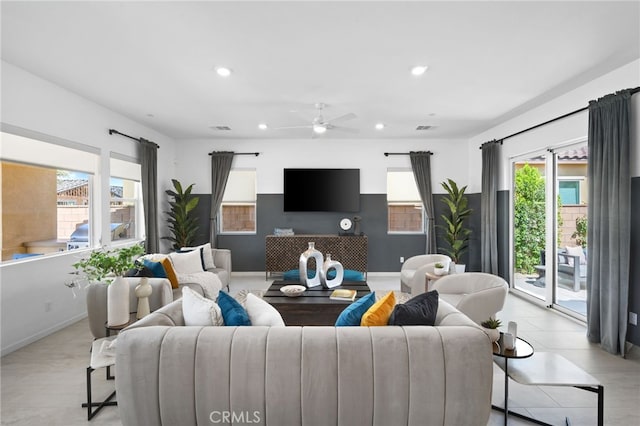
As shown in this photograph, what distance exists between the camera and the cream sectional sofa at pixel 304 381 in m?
1.58

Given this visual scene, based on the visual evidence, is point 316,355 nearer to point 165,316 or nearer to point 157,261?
point 165,316

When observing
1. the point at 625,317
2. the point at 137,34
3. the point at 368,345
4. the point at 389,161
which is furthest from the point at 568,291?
the point at 137,34

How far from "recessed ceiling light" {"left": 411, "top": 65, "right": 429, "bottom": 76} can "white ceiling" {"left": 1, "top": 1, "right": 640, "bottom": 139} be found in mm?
67

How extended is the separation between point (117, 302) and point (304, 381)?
70.0 inches

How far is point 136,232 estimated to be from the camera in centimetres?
572

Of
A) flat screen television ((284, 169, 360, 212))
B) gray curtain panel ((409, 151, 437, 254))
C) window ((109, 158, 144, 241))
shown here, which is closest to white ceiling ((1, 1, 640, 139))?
window ((109, 158, 144, 241))

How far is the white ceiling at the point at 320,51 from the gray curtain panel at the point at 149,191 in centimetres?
106

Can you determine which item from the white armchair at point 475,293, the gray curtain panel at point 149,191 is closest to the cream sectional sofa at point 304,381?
the white armchair at point 475,293

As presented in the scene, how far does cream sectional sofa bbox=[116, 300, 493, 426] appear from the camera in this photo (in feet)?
5.17

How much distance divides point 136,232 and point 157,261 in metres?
2.18

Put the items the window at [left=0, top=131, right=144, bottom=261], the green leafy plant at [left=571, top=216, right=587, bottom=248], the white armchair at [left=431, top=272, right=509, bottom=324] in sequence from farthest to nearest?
the green leafy plant at [left=571, top=216, right=587, bottom=248], the window at [left=0, top=131, right=144, bottom=261], the white armchair at [left=431, top=272, right=509, bottom=324]

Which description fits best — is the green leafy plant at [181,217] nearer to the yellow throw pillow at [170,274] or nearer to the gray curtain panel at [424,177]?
the yellow throw pillow at [170,274]

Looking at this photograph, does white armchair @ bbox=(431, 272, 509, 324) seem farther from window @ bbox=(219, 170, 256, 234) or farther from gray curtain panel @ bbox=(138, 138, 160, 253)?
gray curtain panel @ bbox=(138, 138, 160, 253)

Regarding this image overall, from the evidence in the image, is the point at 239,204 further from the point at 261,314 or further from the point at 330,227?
the point at 261,314
